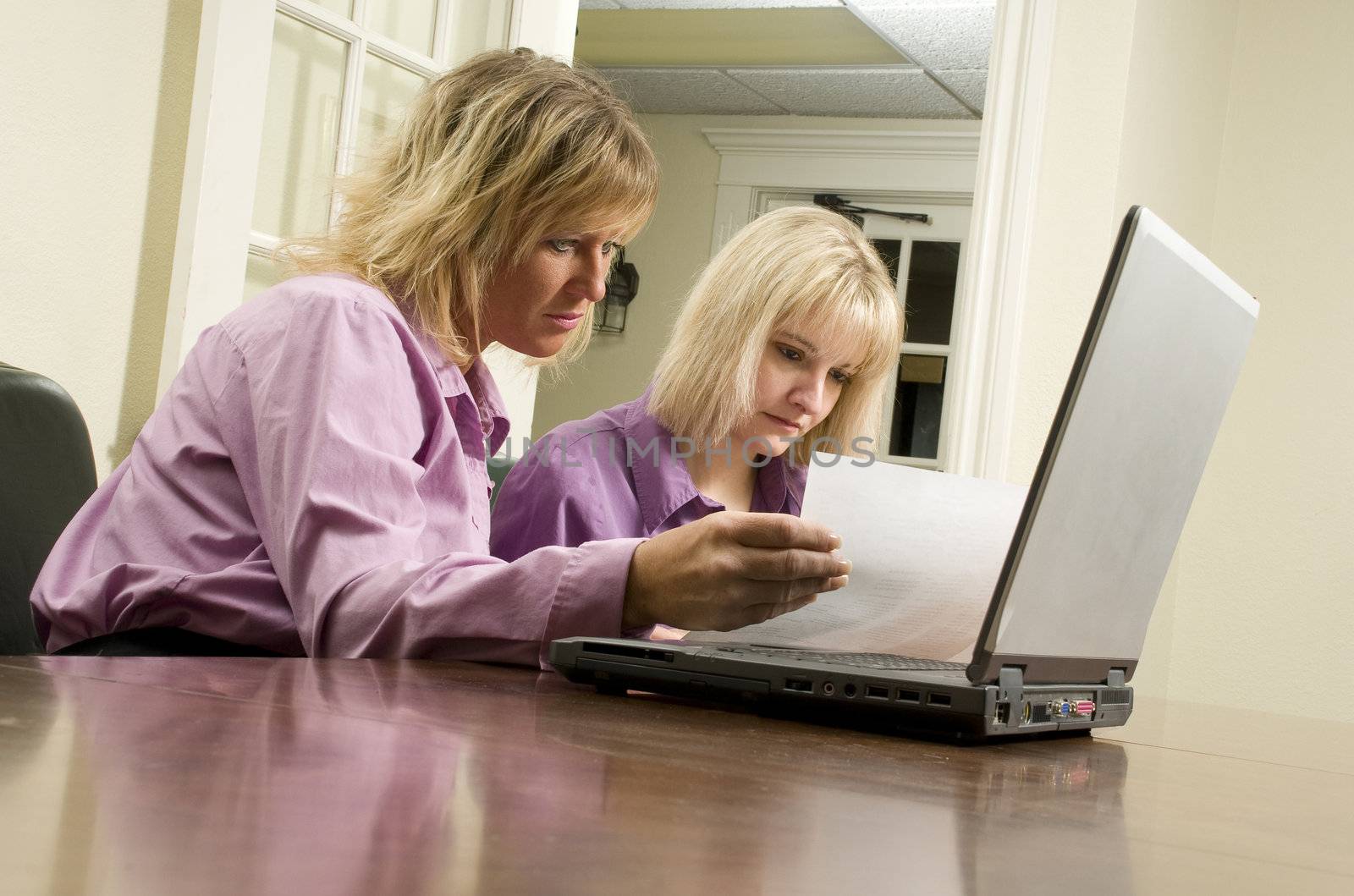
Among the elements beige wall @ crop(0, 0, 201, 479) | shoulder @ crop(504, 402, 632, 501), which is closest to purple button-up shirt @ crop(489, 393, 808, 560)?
shoulder @ crop(504, 402, 632, 501)

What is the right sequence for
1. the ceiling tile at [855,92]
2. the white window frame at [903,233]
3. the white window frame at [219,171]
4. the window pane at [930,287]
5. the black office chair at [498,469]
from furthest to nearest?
the window pane at [930,287] < the white window frame at [903,233] < the ceiling tile at [855,92] < the black office chair at [498,469] < the white window frame at [219,171]

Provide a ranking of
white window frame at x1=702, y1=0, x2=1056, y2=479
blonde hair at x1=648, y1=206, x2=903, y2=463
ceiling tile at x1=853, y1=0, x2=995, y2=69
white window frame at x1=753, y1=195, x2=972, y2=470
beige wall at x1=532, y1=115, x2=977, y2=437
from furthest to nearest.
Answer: beige wall at x1=532, y1=115, x2=977, y2=437 < white window frame at x1=753, y1=195, x2=972, y2=470 < ceiling tile at x1=853, y1=0, x2=995, y2=69 < white window frame at x1=702, y1=0, x2=1056, y2=479 < blonde hair at x1=648, y1=206, x2=903, y2=463

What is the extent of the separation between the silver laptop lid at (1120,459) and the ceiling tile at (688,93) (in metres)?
4.58

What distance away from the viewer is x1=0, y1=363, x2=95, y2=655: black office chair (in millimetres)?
995

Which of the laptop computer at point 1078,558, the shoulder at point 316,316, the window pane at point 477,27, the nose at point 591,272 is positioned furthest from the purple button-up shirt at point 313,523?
the window pane at point 477,27

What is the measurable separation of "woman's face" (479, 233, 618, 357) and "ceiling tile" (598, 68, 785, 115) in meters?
4.07

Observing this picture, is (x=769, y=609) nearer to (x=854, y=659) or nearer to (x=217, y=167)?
(x=854, y=659)

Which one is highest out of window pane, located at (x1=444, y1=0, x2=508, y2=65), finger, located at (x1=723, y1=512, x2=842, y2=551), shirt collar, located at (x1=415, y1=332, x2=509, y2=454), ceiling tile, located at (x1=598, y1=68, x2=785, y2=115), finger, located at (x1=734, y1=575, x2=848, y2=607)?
ceiling tile, located at (x1=598, y1=68, x2=785, y2=115)

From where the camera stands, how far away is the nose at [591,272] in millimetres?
1248

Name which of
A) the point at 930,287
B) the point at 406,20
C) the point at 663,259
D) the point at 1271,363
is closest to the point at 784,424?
the point at 406,20

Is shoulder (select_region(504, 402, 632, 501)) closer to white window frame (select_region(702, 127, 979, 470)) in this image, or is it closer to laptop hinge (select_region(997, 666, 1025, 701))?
laptop hinge (select_region(997, 666, 1025, 701))

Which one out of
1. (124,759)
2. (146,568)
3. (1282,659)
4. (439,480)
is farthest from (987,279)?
(124,759)

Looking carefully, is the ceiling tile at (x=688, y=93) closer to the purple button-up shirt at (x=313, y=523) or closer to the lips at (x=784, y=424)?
the lips at (x=784, y=424)

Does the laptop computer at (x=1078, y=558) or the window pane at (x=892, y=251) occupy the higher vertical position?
the window pane at (x=892, y=251)
